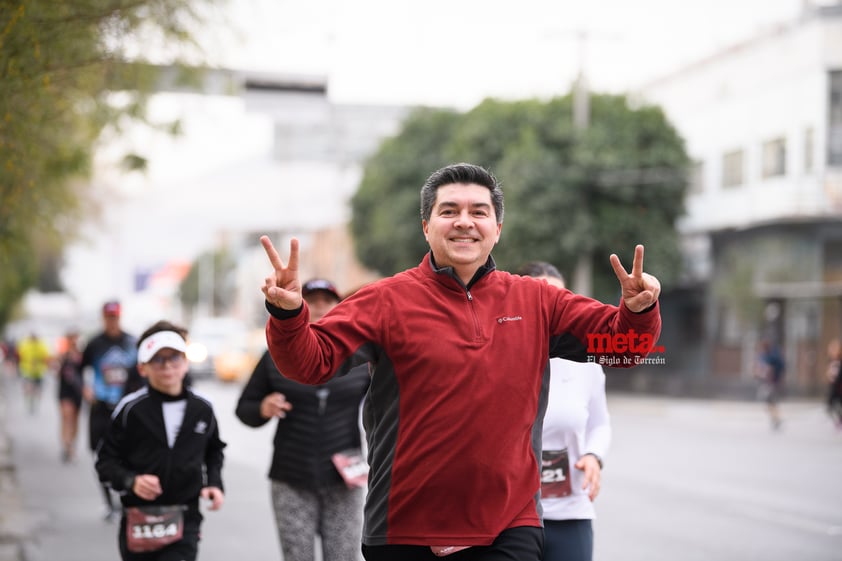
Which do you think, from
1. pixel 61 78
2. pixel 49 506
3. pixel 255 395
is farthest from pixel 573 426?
pixel 49 506

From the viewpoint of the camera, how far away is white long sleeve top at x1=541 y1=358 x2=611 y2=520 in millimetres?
5062

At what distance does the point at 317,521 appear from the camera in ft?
19.5

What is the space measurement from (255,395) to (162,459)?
2.39 feet

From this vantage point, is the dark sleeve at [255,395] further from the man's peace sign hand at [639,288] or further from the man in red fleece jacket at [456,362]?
the man's peace sign hand at [639,288]

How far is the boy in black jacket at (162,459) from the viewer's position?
5.34 m

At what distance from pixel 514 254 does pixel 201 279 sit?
96.0 meters

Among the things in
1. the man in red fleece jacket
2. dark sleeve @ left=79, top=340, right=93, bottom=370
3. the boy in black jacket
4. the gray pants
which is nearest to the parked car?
dark sleeve @ left=79, top=340, right=93, bottom=370

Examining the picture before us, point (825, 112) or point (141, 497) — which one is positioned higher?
point (825, 112)

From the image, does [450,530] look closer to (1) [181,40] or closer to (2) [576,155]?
(1) [181,40]

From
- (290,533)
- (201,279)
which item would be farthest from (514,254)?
(201,279)

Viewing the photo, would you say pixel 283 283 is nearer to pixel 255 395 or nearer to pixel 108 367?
pixel 255 395

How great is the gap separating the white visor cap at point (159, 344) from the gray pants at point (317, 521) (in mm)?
918

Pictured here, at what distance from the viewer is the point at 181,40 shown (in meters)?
8.43

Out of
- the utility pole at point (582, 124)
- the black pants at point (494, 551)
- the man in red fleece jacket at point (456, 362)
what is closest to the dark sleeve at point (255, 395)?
the man in red fleece jacket at point (456, 362)
